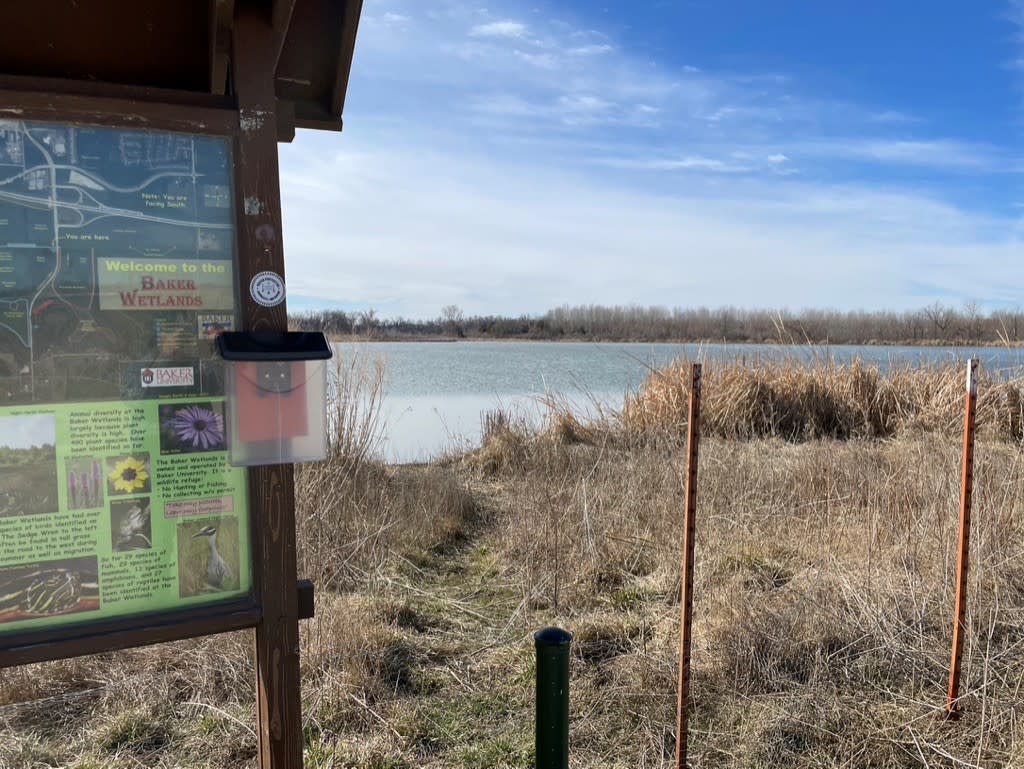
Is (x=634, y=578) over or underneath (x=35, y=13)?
underneath

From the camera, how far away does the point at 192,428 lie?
75.4 inches

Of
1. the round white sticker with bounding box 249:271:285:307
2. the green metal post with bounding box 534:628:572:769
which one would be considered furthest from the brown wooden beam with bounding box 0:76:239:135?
the green metal post with bounding box 534:628:572:769

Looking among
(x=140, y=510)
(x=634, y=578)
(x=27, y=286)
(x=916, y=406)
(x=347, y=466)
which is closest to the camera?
(x=27, y=286)

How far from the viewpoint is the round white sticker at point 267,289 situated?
1.95 metres

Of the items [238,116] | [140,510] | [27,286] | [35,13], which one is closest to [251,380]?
[140,510]

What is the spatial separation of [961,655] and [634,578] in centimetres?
173

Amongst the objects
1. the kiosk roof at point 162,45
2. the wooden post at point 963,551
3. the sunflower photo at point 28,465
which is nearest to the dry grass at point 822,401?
the wooden post at point 963,551

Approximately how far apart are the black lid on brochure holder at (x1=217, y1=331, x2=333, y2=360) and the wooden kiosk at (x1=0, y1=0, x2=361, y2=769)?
0.18 ft

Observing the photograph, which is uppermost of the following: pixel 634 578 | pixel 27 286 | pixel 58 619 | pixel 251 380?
pixel 27 286

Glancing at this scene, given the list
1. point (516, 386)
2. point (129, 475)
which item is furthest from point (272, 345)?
point (516, 386)

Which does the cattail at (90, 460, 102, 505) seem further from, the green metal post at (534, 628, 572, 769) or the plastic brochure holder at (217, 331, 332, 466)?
the green metal post at (534, 628, 572, 769)

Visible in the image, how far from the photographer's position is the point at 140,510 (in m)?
1.88

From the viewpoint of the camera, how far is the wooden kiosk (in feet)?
5.80

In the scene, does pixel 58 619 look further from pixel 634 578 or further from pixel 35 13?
pixel 634 578
